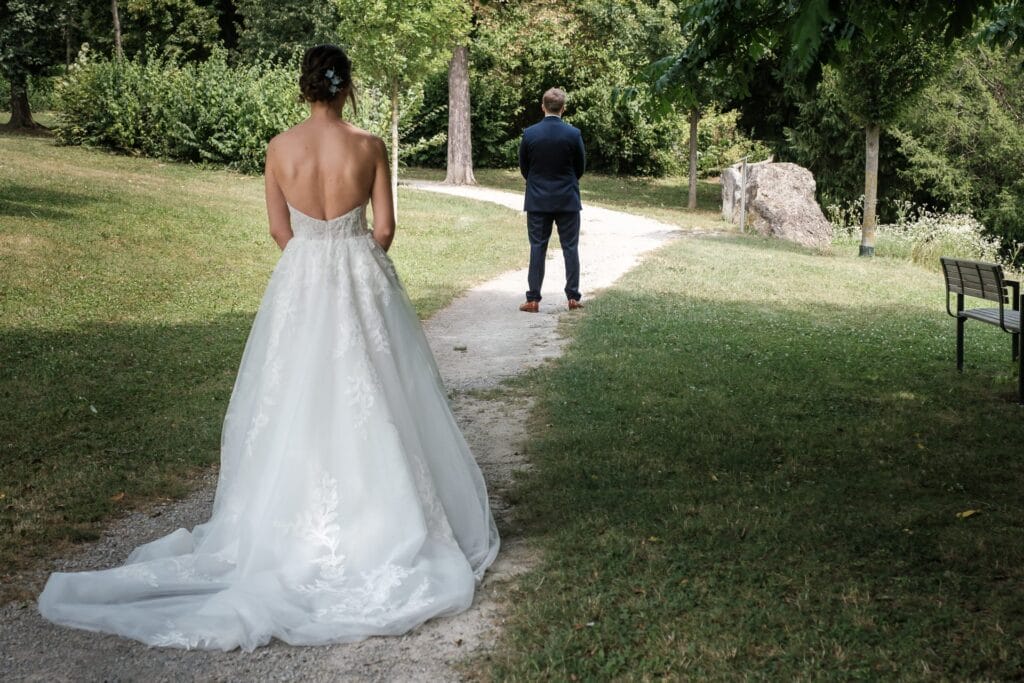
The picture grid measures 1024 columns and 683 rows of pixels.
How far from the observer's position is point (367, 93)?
24156mm

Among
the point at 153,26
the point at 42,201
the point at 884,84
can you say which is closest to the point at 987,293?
the point at 884,84

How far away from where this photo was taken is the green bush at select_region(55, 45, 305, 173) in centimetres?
2667

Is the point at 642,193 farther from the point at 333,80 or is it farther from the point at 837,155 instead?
the point at 333,80

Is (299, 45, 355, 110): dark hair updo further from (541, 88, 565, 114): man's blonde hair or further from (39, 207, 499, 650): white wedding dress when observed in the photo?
(541, 88, 565, 114): man's blonde hair

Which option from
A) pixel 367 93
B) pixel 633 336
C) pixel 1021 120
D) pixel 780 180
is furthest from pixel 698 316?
pixel 1021 120

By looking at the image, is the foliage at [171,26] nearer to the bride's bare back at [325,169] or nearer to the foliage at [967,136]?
the foliage at [967,136]

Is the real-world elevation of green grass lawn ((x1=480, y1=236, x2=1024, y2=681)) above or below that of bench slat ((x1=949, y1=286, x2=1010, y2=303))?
below

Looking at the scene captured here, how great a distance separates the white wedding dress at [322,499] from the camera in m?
4.12

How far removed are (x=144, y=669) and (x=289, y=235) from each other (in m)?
1.97

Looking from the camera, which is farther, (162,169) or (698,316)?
(162,169)

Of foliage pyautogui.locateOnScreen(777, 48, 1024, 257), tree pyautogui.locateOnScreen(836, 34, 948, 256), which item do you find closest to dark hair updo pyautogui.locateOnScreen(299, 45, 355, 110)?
tree pyautogui.locateOnScreen(836, 34, 948, 256)

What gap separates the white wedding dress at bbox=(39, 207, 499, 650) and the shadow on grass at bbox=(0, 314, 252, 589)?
3.45 ft

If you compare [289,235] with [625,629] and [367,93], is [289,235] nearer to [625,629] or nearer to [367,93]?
[625,629]

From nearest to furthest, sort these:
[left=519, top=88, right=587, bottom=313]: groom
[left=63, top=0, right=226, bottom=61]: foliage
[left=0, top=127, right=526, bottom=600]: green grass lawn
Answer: [left=0, top=127, right=526, bottom=600]: green grass lawn < [left=519, top=88, right=587, bottom=313]: groom < [left=63, top=0, right=226, bottom=61]: foliage
